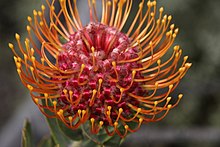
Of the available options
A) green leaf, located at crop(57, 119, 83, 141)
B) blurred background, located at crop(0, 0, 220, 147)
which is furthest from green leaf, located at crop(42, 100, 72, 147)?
blurred background, located at crop(0, 0, 220, 147)

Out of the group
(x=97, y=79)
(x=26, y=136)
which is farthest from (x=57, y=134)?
(x=97, y=79)

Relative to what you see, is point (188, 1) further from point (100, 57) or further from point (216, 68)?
point (100, 57)

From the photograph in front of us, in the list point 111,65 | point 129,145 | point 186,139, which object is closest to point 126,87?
point 111,65

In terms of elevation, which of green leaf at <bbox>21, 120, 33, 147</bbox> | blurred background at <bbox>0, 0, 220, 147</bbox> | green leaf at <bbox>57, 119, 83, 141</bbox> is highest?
green leaf at <bbox>21, 120, 33, 147</bbox>

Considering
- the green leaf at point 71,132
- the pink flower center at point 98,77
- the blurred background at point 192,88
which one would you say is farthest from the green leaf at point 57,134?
the blurred background at point 192,88

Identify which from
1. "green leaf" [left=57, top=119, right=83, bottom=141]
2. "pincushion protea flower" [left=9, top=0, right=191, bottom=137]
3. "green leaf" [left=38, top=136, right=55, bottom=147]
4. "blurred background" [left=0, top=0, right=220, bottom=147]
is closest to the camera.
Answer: "pincushion protea flower" [left=9, top=0, right=191, bottom=137]

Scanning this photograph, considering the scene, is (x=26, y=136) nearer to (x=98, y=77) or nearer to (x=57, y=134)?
(x=57, y=134)

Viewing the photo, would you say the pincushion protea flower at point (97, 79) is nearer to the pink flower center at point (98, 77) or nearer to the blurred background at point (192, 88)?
the pink flower center at point (98, 77)

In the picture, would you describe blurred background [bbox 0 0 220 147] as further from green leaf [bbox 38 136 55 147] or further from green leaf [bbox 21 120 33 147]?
green leaf [bbox 21 120 33 147]
